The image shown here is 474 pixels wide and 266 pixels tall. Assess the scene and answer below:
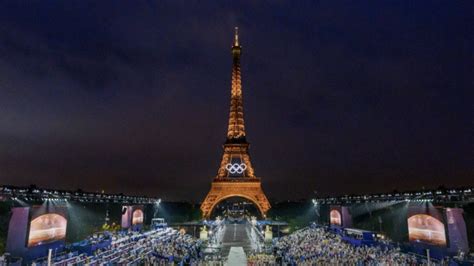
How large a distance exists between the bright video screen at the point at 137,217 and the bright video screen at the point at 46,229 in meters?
19.2

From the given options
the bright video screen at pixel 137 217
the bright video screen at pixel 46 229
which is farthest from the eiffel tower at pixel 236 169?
the bright video screen at pixel 46 229

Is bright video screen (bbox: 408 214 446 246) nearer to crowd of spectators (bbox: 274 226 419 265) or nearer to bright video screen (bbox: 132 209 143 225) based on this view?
crowd of spectators (bbox: 274 226 419 265)

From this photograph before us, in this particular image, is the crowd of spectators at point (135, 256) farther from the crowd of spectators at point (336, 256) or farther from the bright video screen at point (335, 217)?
the bright video screen at point (335, 217)

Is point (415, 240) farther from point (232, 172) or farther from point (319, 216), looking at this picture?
point (232, 172)

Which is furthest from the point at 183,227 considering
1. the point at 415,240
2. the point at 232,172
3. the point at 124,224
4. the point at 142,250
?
the point at 415,240

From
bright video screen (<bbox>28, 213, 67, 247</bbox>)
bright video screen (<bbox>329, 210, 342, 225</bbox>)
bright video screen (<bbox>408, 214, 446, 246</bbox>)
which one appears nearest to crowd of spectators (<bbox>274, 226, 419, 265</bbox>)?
bright video screen (<bbox>408, 214, 446, 246</bbox>)

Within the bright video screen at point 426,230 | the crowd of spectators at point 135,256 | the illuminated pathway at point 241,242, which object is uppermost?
the bright video screen at point 426,230

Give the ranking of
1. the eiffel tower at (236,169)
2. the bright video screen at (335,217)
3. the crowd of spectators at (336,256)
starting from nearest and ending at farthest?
the crowd of spectators at (336,256) → the bright video screen at (335,217) → the eiffel tower at (236,169)

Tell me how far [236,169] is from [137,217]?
24347mm

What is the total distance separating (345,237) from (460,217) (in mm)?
9754

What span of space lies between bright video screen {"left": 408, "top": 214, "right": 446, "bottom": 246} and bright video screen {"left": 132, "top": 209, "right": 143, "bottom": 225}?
3734cm

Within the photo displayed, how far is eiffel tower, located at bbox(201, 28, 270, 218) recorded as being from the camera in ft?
214

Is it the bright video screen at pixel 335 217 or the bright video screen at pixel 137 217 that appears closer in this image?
the bright video screen at pixel 335 217

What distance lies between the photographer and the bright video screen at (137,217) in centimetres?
5150
